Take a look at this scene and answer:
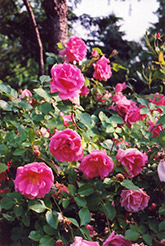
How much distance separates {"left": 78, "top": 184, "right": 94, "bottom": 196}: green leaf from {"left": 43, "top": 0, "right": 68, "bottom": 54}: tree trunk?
168 centimetres

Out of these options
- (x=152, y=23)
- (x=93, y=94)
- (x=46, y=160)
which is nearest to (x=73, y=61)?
(x=93, y=94)

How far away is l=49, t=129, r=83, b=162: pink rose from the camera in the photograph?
0.97 meters

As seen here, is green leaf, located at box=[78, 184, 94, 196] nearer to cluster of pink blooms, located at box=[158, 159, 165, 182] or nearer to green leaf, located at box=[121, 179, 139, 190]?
→ green leaf, located at box=[121, 179, 139, 190]

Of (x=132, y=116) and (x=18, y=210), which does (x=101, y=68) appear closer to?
(x=132, y=116)

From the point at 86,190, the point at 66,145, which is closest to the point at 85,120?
the point at 66,145

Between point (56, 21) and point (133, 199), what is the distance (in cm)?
189

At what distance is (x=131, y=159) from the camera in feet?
3.55

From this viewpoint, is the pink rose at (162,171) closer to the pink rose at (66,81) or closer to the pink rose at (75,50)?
the pink rose at (66,81)

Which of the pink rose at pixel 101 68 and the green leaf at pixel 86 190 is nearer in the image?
the green leaf at pixel 86 190

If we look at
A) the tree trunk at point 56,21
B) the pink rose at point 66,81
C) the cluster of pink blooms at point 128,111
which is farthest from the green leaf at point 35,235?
the tree trunk at point 56,21

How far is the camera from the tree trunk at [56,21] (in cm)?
247

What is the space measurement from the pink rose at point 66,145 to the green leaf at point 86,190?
0.41ft

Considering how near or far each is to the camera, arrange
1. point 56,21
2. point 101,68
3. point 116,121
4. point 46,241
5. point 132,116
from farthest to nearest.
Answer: point 56,21, point 101,68, point 132,116, point 116,121, point 46,241

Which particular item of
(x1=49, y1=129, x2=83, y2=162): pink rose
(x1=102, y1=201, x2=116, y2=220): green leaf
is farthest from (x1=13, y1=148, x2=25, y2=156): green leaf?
(x1=102, y1=201, x2=116, y2=220): green leaf
